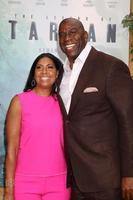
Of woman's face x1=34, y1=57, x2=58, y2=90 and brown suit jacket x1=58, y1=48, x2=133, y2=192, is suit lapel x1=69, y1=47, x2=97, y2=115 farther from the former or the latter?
woman's face x1=34, y1=57, x2=58, y2=90

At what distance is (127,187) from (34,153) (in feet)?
1.71

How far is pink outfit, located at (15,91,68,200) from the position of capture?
2.02 m

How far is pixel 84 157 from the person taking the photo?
1.94 metres

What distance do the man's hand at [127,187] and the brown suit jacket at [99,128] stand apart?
3cm

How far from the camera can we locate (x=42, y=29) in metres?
2.73

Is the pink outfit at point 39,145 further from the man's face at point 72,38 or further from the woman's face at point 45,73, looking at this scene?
the man's face at point 72,38

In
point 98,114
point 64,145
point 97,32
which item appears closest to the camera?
point 98,114

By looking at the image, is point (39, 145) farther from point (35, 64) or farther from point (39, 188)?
point (35, 64)

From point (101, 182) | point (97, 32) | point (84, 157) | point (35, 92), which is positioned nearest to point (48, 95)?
point (35, 92)

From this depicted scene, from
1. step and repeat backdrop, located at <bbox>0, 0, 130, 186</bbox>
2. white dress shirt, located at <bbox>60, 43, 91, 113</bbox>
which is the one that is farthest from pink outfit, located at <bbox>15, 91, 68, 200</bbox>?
step and repeat backdrop, located at <bbox>0, 0, 130, 186</bbox>

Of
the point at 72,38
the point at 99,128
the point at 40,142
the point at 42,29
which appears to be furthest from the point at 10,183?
the point at 42,29

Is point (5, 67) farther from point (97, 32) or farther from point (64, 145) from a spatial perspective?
point (64, 145)

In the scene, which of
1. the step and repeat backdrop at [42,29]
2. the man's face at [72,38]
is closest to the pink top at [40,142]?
the man's face at [72,38]

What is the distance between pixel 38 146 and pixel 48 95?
12.2 inches
